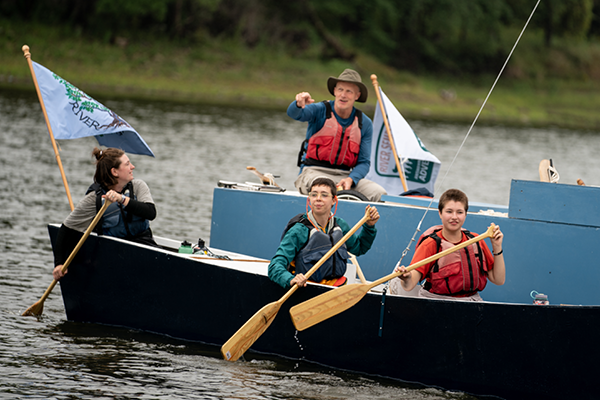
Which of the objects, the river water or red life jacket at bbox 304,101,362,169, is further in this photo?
red life jacket at bbox 304,101,362,169

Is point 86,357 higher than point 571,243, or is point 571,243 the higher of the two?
point 571,243

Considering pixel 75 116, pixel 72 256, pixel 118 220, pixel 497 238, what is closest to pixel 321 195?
pixel 497 238

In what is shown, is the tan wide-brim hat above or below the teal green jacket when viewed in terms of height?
above

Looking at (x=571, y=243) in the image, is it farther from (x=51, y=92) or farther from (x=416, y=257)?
(x=51, y=92)

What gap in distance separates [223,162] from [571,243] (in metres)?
12.4

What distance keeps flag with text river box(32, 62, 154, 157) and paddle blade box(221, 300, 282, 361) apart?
212 centimetres

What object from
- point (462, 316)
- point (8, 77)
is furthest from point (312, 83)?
point (462, 316)

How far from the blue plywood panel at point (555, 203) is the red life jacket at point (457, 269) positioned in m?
0.82

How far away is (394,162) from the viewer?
8.64 m

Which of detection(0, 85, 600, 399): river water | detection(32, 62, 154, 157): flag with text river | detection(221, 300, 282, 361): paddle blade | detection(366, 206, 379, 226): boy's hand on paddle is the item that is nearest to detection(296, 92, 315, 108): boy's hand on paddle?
detection(32, 62, 154, 157): flag with text river

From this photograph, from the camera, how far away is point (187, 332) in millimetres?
6074

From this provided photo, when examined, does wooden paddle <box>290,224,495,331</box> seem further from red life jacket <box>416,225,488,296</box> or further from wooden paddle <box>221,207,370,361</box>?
red life jacket <box>416,225,488,296</box>

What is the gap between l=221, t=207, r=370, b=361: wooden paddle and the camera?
514 centimetres

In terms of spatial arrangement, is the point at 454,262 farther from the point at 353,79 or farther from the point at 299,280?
the point at 353,79
